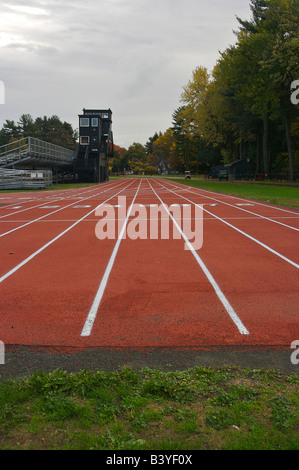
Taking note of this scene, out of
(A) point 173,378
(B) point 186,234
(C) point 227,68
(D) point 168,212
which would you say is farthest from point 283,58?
(A) point 173,378

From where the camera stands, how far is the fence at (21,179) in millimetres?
36344

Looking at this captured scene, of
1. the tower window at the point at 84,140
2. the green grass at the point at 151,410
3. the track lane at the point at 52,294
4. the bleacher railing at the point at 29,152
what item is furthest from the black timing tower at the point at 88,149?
the green grass at the point at 151,410

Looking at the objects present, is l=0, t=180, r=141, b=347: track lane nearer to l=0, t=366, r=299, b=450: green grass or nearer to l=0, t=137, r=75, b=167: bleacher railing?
l=0, t=366, r=299, b=450: green grass

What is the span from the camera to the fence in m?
36.3

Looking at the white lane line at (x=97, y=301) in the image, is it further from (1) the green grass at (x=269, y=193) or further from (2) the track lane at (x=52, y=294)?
(1) the green grass at (x=269, y=193)

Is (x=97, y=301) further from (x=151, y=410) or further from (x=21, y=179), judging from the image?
(x=21, y=179)

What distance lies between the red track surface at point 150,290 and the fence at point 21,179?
25.5 meters

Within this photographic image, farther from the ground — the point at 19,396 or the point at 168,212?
the point at 168,212

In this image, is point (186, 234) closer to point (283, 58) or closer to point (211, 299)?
point (211, 299)

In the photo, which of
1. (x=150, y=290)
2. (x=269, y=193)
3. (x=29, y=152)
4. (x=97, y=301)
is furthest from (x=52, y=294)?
(x=29, y=152)

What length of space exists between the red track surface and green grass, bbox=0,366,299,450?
89cm
